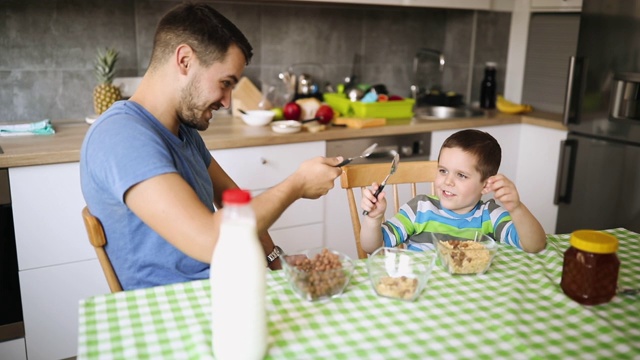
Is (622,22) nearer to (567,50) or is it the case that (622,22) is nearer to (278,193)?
(567,50)

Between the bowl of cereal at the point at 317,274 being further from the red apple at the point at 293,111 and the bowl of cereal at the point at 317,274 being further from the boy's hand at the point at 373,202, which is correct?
the red apple at the point at 293,111

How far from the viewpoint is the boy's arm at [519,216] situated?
136 cm

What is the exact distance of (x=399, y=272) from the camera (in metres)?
1.19

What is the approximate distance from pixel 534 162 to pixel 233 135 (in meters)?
1.64

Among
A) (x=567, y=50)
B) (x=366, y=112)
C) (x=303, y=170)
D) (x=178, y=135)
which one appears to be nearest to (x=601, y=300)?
(x=303, y=170)

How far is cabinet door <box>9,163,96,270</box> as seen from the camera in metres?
2.01

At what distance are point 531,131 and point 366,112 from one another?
0.94 meters

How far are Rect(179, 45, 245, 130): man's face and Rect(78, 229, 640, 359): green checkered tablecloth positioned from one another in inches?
16.8

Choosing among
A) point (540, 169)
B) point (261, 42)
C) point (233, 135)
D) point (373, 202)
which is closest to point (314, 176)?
point (373, 202)

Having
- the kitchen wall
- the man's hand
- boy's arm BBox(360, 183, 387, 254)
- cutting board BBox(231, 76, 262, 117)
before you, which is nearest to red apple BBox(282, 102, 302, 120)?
cutting board BBox(231, 76, 262, 117)

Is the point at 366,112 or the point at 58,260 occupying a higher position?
the point at 366,112

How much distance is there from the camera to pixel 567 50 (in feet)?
10.3

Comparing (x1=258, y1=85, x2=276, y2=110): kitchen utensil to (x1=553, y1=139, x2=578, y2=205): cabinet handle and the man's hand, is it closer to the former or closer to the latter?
(x1=553, y1=139, x2=578, y2=205): cabinet handle

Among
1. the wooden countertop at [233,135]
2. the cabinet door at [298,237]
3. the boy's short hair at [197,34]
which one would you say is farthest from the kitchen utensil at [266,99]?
the boy's short hair at [197,34]
